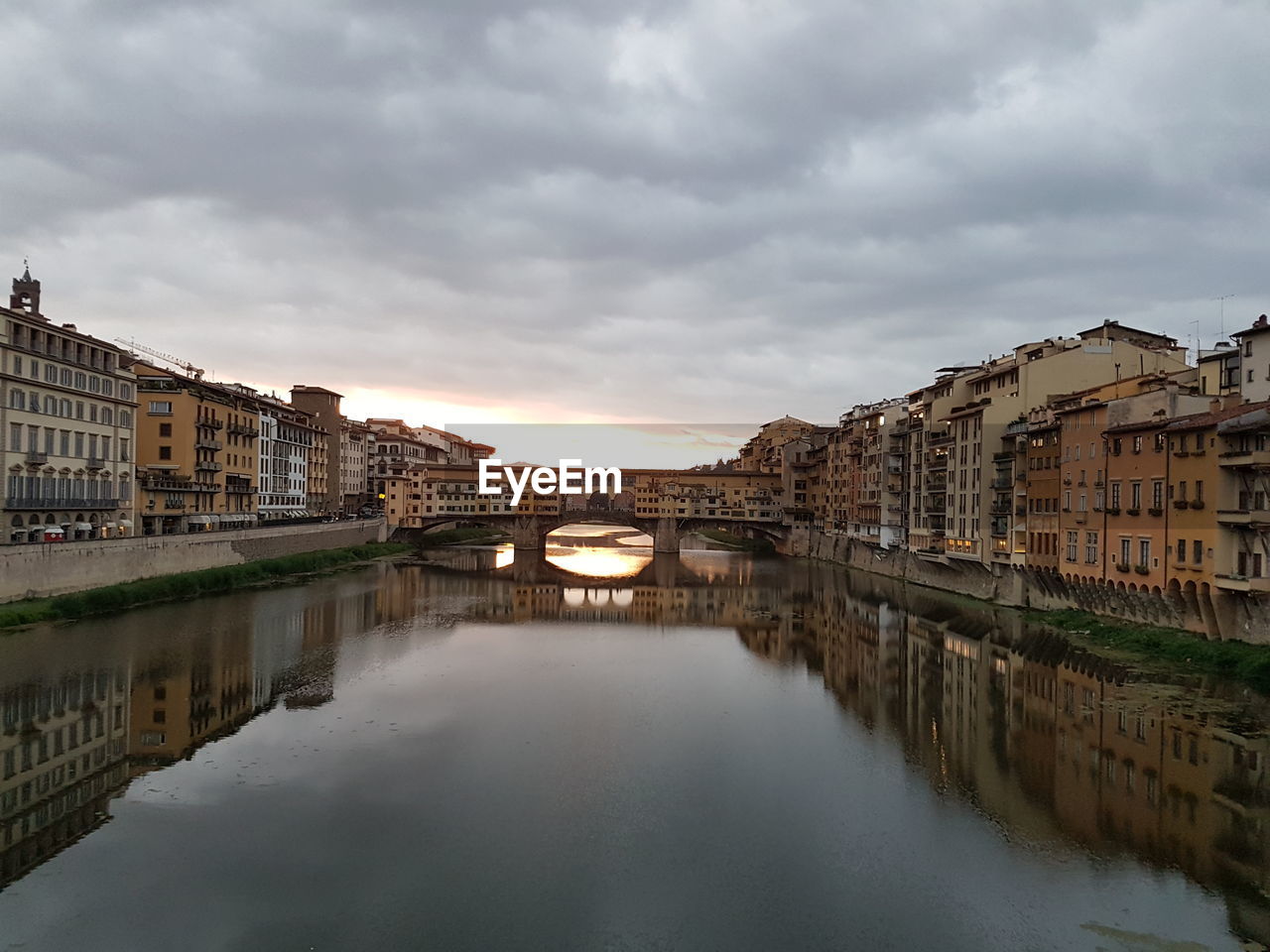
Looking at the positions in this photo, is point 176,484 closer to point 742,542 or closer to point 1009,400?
point 1009,400

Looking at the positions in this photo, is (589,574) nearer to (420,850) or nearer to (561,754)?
(561,754)

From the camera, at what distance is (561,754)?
19.1 meters

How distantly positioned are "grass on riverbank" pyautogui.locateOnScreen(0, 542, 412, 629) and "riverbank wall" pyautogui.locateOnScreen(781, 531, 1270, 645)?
37698 millimetres

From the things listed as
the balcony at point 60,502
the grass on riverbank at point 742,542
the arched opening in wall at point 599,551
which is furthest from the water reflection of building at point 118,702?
the grass on riverbank at point 742,542

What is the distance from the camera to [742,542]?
94.9 m

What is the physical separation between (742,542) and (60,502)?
6744cm

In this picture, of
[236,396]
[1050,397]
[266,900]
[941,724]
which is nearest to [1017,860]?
[941,724]

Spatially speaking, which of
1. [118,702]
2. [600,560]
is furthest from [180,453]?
[600,560]

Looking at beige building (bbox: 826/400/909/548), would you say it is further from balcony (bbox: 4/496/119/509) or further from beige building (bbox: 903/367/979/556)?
balcony (bbox: 4/496/119/509)

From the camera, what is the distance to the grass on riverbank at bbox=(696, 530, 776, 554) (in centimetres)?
8869

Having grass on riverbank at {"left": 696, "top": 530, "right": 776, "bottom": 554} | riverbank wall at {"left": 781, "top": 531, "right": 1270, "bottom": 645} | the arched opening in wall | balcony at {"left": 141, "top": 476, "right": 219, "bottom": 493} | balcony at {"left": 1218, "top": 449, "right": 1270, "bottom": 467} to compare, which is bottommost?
the arched opening in wall

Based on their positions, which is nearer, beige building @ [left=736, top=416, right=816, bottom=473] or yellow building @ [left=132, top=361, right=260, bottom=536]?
yellow building @ [left=132, top=361, right=260, bottom=536]

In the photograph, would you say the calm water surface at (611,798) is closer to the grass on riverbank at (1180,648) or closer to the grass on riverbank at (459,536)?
the grass on riverbank at (1180,648)

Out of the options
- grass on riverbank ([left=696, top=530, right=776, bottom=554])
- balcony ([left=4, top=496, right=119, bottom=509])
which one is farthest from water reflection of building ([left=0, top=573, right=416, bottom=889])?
grass on riverbank ([left=696, top=530, right=776, bottom=554])
